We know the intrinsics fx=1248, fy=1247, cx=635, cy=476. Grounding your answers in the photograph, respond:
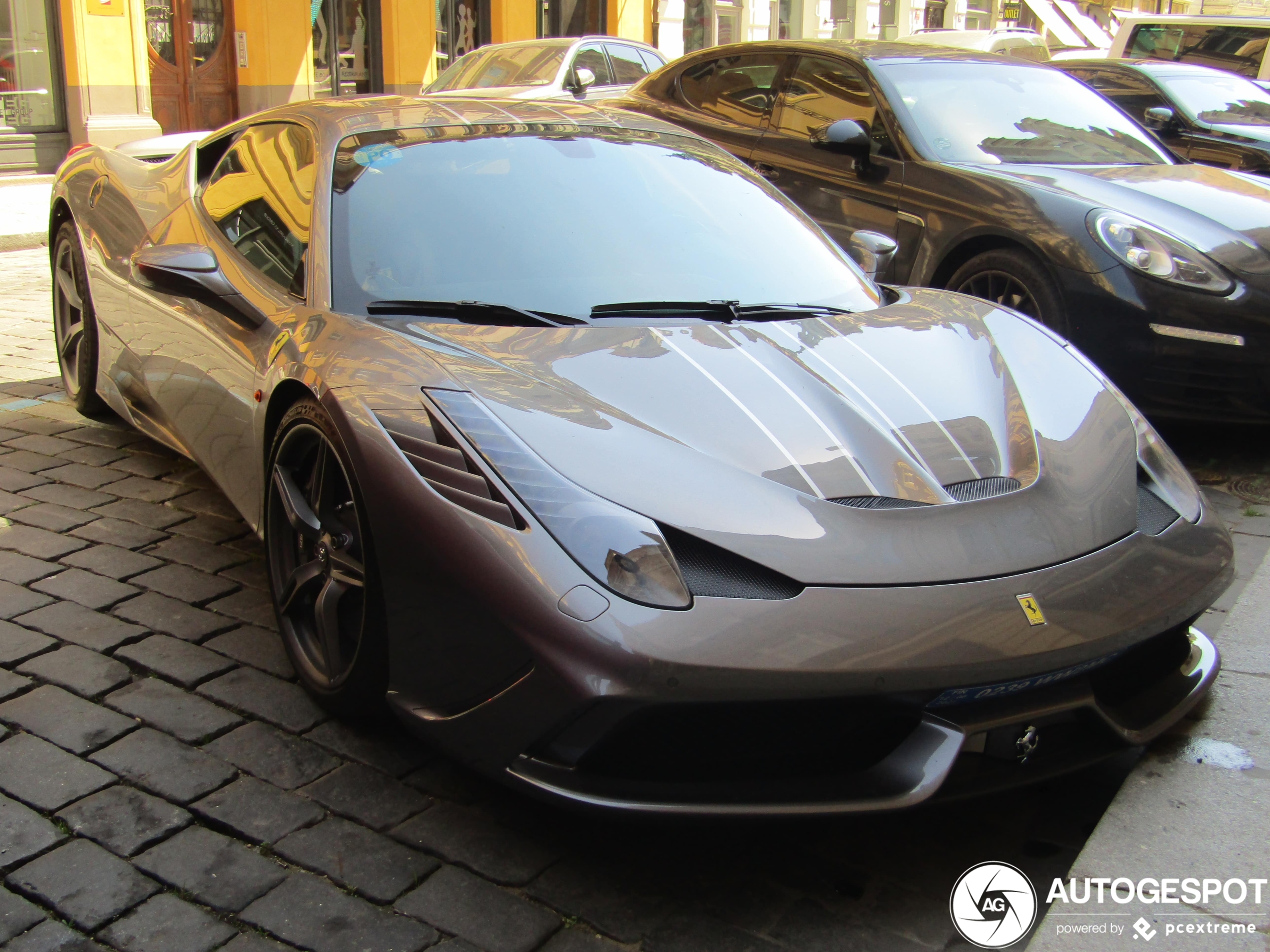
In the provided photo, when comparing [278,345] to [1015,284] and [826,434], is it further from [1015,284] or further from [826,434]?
[1015,284]

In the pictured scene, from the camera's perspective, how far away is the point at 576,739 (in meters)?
2.06

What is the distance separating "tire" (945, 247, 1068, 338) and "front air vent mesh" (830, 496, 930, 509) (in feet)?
Result: 7.87

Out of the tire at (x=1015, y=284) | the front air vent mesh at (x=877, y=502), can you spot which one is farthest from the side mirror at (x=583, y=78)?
the front air vent mesh at (x=877, y=502)

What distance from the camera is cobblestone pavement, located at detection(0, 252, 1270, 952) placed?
6.93ft

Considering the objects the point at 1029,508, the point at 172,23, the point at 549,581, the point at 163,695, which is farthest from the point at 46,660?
the point at 172,23

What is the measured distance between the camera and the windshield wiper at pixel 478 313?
9.29ft

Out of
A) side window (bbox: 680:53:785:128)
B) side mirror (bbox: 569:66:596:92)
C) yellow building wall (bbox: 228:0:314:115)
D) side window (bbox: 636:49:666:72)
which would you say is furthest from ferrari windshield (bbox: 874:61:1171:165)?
yellow building wall (bbox: 228:0:314:115)

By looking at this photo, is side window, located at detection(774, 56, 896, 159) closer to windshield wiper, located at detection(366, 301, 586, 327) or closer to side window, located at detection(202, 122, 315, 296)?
side window, located at detection(202, 122, 315, 296)

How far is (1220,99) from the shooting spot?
28.2 ft

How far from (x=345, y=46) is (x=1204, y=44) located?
1103cm

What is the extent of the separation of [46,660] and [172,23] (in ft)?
45.6

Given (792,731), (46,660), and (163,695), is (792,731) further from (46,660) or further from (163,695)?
(46,660)

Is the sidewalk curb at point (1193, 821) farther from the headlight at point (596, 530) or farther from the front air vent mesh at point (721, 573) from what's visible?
the headlight at point (596, 530)

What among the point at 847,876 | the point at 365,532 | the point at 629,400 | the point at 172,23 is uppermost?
the point at 172,23
